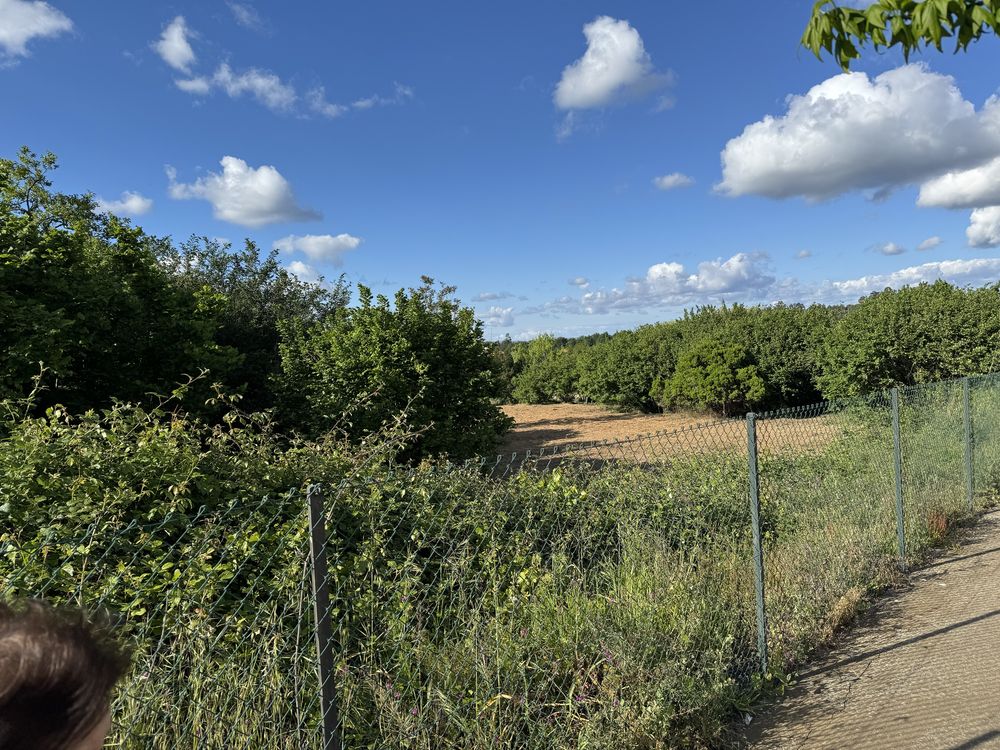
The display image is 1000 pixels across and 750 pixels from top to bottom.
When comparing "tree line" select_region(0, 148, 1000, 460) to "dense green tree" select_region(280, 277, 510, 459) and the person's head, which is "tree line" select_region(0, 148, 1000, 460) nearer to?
"dense green tree" select_region(280, 277, 510, 459)

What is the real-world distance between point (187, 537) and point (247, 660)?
3.34 ft

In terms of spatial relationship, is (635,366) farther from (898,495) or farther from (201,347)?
(898,495)

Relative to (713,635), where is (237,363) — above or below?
above

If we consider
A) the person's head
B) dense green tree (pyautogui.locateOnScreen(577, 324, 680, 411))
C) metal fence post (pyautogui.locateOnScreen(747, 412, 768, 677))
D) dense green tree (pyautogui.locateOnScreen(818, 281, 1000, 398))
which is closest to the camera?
the person's head

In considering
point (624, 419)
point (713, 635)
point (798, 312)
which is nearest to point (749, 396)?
point (798, 312)

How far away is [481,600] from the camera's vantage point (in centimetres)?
312

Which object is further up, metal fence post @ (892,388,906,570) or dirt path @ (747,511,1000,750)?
metal fence post @ (892,388,906,570)

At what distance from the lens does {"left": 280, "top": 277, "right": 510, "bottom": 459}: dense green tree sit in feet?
33.6

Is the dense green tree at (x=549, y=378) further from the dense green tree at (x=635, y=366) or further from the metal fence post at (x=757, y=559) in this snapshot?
the metal fence post at (x=757, y=559)

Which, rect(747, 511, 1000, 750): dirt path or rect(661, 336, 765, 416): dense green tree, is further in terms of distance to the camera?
rect(661, 336, 765, 416): dense green tree

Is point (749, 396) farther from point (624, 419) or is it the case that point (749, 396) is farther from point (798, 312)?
point (624, 419)

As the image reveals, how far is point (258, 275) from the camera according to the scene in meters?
17.7

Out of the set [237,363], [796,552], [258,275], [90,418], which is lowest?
[796,552]

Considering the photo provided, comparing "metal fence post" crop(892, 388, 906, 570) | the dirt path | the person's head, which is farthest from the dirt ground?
the person's head
